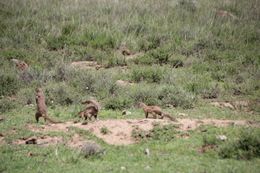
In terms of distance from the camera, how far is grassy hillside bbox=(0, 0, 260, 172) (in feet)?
27.8

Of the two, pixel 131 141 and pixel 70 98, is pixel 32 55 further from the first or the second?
pixel 131 141

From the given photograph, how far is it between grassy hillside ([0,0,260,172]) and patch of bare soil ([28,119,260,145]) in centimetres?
37

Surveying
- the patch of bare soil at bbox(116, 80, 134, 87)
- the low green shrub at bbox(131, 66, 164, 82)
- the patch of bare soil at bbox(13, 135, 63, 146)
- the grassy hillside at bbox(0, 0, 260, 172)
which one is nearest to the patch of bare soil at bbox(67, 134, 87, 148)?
the patch of bare soil at bbox(13, 135, 63, 146)

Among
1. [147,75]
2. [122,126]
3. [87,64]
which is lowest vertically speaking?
[87,64]

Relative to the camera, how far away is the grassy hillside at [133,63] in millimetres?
8469

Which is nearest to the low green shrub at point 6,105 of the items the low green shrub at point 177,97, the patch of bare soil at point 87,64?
the low green shrub at point 177,97

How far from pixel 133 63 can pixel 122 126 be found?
22.8 ft

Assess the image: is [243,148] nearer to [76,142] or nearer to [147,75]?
[76,142]

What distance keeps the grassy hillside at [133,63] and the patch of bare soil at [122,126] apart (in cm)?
37

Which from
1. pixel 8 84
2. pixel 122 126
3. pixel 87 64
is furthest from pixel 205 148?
pixel 87 64

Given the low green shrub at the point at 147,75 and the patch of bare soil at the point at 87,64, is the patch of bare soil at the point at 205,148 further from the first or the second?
the patch of bare soil at the point at 87,64

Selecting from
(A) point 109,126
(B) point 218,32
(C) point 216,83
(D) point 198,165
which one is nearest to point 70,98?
(A) point 109,126

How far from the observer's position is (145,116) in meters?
10.8

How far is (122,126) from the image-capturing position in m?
9.62
